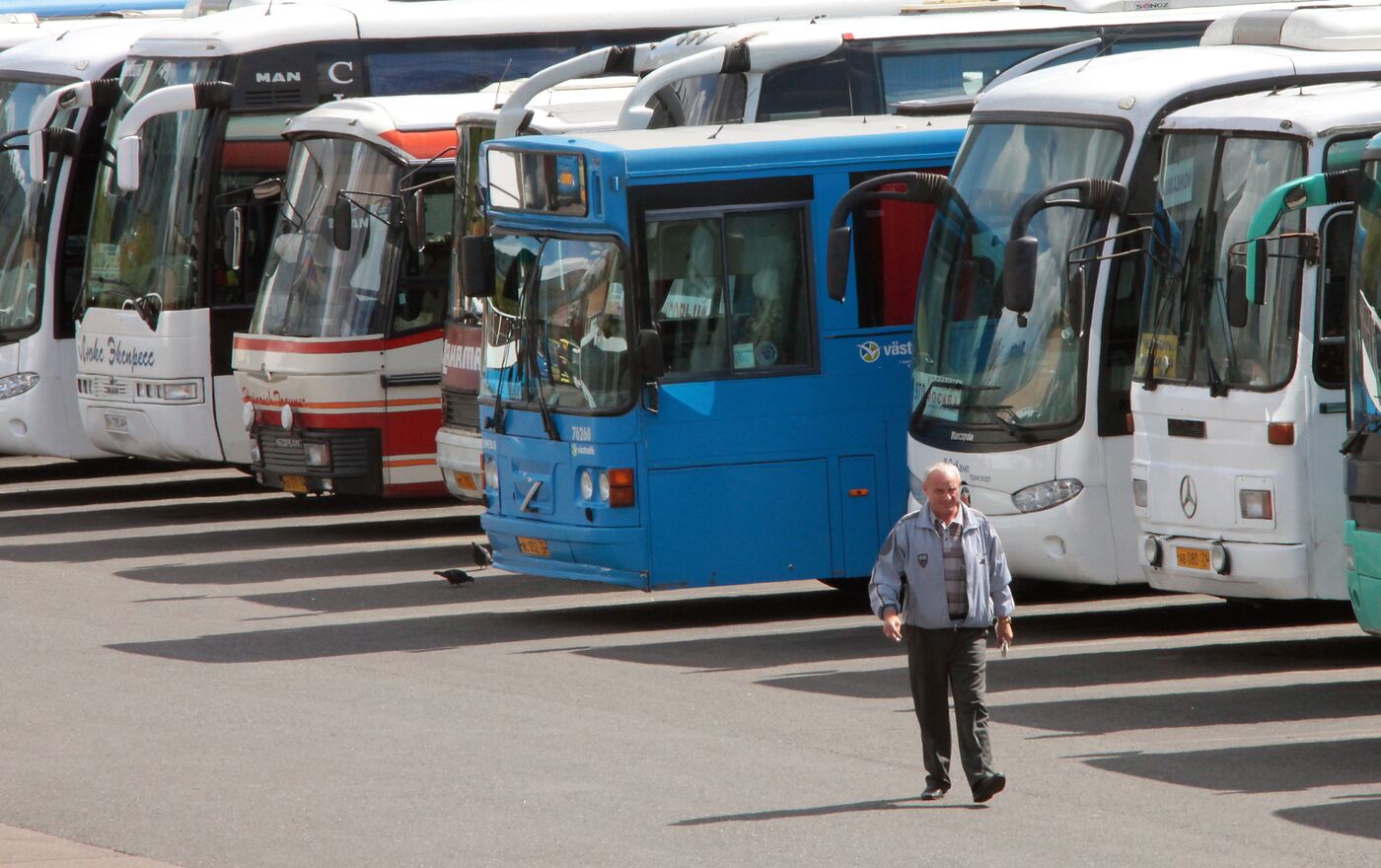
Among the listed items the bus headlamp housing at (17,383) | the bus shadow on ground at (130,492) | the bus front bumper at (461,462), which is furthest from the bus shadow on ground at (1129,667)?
the bus shadow on ground at (130,492)

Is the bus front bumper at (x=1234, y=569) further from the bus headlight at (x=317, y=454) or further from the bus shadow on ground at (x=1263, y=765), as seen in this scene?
the bus headlight at (x=317, y=454)

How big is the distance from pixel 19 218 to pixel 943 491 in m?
13.4

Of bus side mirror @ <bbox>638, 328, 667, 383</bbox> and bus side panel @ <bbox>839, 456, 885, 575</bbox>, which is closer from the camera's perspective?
bus side mirror @ <bbox>638, 328, 667, 383</bbox>

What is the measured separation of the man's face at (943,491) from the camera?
1011 cm

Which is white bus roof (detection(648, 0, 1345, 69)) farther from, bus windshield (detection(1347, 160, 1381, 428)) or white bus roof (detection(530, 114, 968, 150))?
bus windshield (detection(1347, 160, 1381, 428))

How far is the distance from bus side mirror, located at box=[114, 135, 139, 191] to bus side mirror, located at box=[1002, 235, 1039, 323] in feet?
27.9

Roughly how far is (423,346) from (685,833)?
32.2ft

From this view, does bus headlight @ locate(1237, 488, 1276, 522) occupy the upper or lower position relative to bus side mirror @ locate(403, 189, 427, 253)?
lower

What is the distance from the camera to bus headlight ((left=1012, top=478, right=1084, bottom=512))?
13531mm

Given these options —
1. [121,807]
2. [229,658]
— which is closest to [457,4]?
[229,658]

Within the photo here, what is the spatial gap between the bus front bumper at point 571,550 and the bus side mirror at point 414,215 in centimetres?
357

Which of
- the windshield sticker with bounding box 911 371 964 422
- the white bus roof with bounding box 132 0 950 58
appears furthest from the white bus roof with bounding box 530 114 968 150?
the white bus roof with bounding box 132 0 950 58

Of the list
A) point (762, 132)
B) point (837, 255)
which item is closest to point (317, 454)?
point (762, 132)

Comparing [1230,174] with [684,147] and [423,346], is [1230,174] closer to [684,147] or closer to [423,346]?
A: [684,147]
